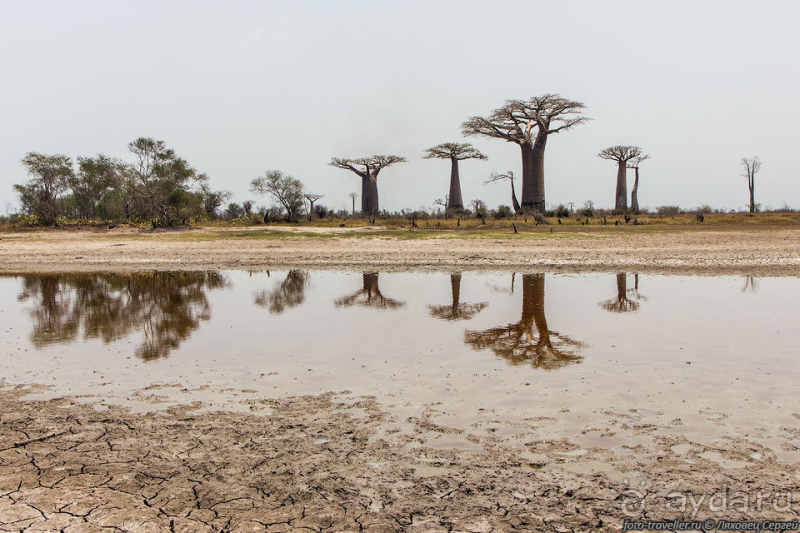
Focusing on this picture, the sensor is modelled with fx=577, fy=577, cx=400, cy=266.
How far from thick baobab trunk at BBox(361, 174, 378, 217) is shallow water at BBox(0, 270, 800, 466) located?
4276 centimetres

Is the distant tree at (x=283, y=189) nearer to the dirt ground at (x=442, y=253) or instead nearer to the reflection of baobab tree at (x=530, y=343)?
the dirt ground at (x=442, y=253)

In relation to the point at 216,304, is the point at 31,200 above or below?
above

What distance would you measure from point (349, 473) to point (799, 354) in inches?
257

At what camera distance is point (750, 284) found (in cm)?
1483

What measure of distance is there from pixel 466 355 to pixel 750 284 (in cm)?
1074

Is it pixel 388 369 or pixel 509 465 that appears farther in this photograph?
pixel 388 369

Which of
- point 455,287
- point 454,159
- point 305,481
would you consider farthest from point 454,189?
point 305,481

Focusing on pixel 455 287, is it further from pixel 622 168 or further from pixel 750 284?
pixel 622 168

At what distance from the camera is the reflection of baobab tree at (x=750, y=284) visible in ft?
45.8

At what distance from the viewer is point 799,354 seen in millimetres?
7520

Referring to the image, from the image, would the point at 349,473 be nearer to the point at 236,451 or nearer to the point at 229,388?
the point at 236,451

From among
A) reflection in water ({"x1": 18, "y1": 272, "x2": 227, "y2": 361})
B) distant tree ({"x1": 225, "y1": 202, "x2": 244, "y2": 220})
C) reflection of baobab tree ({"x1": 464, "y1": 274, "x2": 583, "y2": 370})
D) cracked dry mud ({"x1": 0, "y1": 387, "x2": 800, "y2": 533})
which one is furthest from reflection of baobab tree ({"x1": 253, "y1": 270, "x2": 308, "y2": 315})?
distant tree ({"x1": 225, "y1": 202, "x2": 244, "y2": 220})

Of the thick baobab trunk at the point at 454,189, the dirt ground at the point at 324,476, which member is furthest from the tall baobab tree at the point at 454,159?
the dirt ground at the point at 324,476

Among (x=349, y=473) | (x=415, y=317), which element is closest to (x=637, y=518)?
(x=349, y=473)
